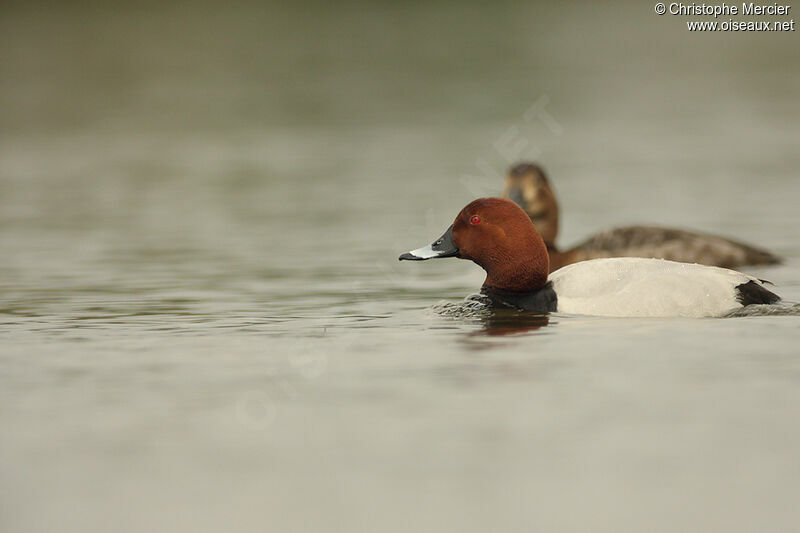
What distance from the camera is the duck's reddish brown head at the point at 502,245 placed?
26.9ft

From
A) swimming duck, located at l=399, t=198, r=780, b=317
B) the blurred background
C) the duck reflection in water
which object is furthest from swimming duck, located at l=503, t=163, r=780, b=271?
the duck reflection in water

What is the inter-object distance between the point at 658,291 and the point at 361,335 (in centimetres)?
173

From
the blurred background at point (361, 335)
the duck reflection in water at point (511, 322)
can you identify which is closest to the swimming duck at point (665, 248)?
the blurred background at point (361, 335)

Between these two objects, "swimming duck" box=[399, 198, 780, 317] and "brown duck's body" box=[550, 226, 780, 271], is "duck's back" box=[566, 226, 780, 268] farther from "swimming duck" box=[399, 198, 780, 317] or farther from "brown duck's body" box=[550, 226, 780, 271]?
"swimming duck" box=[399, 198, 780, 317]

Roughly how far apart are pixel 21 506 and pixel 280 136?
58.7ft

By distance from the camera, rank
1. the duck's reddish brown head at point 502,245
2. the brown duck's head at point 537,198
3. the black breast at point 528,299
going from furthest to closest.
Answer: the brown duck's head at point 537,198 < the duck's reddish brown head at point 502,245 < the black breast at point 528,299

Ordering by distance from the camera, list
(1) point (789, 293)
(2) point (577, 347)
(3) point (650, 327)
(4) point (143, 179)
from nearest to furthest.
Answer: (2) point (577, 347), (3) point (650, 327), (1) point (789, 293), (4) point (143, 179)

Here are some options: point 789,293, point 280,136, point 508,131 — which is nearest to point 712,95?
point 508,131

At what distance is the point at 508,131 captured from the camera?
2220cm

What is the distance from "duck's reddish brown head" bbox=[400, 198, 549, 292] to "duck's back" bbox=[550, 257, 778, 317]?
0.85 ft

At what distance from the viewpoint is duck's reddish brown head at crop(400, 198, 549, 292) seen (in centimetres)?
821

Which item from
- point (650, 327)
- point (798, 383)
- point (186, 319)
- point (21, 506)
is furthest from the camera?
point (186, 319)

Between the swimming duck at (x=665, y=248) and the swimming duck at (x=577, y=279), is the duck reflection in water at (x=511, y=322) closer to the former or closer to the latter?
the swimming duck at (x=577, y=279)

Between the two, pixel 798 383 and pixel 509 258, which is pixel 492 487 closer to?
pixel 798 383
